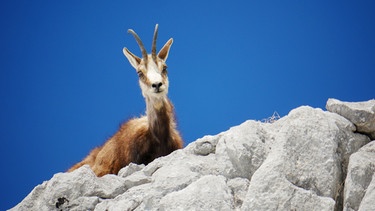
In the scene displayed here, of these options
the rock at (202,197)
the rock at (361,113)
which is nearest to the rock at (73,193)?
the rock at (202,197)

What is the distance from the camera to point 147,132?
40.8 ft

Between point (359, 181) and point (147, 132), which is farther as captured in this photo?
point (147, 132)

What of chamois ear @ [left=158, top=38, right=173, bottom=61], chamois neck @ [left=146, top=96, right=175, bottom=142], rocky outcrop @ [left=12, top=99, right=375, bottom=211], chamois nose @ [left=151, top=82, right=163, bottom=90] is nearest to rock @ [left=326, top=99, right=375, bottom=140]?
rocky outcrop @ [left=12, top=99, right=375, bottom=211]

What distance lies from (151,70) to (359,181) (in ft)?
22.9

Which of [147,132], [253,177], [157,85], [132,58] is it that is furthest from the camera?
[132,58]

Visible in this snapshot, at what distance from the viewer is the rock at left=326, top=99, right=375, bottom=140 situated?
7301 mm

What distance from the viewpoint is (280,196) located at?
6074 mm

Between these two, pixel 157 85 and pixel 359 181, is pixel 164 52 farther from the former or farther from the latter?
pixel 359 181

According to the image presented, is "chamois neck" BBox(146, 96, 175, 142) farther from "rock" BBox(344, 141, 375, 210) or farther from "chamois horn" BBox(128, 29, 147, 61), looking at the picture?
"rock" BBox(344, 141, 375, 210)

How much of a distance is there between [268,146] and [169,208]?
1671mm

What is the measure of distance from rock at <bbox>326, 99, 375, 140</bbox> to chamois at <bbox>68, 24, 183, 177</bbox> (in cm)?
532

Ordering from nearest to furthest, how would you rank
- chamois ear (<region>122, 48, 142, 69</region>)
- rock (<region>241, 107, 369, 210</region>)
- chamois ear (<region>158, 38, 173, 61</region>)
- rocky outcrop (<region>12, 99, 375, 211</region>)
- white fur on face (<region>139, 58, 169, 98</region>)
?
rock (<region>241, 107, 369, 210</region>)
rocky outcrop (<region>12, 99, 375, 211</region>)
white fur on face (<region>139, 58, 169, 98</region>)
chamois ear (<region>122, 48, 142, 69</region>)
chamois ear (<region>158, 38, 173, 61</region>)

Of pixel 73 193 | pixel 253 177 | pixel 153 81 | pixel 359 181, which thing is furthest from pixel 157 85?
pixel 359 181

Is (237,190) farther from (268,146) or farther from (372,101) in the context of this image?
(372,101)
